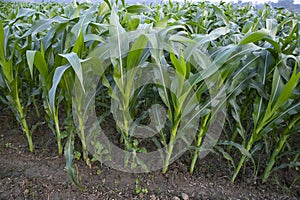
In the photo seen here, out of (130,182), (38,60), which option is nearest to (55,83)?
(38,60)

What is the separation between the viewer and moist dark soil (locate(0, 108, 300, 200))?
1.47 metres

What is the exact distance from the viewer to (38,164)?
166 centimetres

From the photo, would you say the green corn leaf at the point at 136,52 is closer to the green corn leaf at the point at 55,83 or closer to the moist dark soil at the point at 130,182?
the green corn leaf at the point at 55,83

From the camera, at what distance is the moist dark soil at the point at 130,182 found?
147 centimetres

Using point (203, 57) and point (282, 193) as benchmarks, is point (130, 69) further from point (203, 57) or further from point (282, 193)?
point (282, 193)

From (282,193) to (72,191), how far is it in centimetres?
127

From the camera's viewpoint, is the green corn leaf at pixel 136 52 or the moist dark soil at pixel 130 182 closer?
the green corn leaf at pixel 136 52

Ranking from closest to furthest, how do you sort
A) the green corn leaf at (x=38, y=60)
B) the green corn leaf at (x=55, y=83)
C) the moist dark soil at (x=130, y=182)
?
the green corn leaf at (x=55, y=83) < the green corn leaf at (x=38, y=60) < the moist dark soil at (x=130, y=182)

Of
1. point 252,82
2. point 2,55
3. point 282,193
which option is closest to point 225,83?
point 252,82

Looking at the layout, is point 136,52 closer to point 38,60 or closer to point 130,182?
point 38,60

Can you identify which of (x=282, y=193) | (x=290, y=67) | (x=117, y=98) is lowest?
(x=282, y=193)

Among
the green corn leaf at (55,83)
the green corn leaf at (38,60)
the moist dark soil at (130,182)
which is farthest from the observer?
the moist dark soil at (130,182)

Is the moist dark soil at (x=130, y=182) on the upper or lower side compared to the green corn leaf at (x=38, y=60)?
lower

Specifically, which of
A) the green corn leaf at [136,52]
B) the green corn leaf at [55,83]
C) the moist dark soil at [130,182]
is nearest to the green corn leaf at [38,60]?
the green corn leaf at [55,83]
